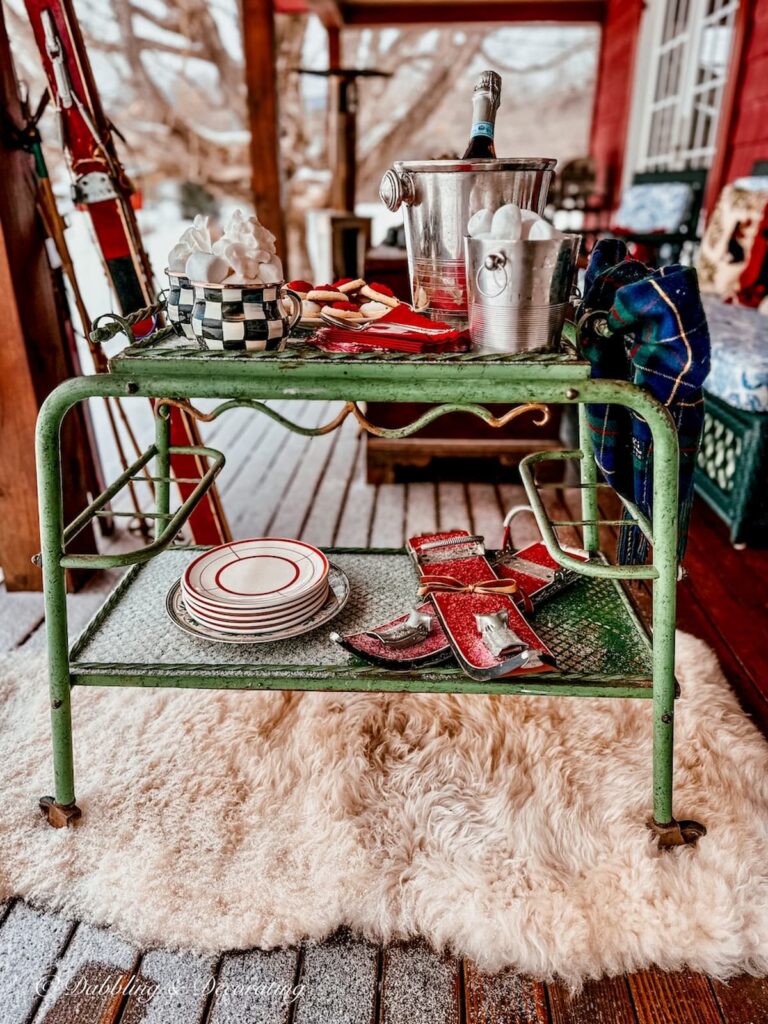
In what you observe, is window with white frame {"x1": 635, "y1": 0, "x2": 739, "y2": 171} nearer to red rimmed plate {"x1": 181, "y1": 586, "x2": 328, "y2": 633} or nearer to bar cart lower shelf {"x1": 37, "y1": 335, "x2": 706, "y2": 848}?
bar cart lower shelf {"x1": 37, "y1": 335, "x2": 706, "y2": 848}

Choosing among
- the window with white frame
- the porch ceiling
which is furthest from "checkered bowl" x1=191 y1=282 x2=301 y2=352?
the porch ceiling

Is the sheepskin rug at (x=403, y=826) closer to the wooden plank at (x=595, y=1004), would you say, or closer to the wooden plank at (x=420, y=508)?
the wooden plank at (x=595, y=1004)

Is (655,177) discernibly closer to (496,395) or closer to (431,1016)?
(496,395)

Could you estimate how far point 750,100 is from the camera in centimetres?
389

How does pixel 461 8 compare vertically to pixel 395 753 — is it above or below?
above

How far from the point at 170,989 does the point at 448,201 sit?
3.70 ft

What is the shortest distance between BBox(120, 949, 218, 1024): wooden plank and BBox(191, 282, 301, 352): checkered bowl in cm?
83

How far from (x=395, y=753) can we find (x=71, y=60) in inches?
64.5

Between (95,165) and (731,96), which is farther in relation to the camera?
(731,96)

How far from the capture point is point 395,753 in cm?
134

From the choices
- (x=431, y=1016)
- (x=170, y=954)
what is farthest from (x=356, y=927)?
(x=170, y=954)

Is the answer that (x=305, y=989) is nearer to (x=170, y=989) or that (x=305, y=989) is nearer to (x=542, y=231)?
(x=170, y=989)

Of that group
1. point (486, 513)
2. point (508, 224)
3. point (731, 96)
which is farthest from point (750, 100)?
point (508, 224)

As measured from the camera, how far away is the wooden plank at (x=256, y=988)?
3.10ft
